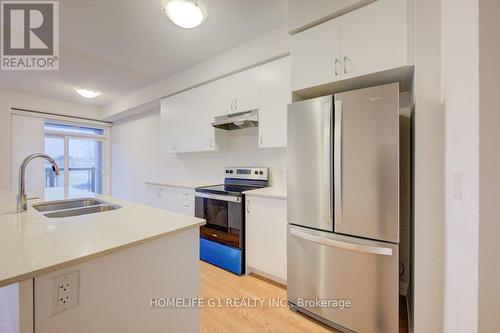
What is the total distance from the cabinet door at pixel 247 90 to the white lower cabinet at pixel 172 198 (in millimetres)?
1318

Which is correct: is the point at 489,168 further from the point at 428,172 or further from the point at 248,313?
the point at 248,313

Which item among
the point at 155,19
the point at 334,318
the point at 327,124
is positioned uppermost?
the point at 155,19

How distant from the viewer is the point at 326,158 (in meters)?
1.56

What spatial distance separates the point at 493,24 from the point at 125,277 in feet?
5.44

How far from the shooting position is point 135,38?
236 centimetres

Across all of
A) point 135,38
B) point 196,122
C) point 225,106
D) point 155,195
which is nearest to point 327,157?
point 225,106

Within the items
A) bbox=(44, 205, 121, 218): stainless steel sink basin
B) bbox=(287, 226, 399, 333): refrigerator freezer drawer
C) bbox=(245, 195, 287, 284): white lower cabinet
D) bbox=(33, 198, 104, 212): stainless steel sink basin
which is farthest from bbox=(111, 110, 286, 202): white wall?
bbox=(44, 205, 121, 218): stainless steel sink basin

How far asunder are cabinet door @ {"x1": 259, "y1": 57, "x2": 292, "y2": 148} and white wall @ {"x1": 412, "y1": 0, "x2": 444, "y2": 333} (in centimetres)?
110

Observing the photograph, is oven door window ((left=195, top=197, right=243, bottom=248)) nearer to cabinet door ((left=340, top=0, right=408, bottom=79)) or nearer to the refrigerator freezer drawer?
the refrigerator freezer drawer

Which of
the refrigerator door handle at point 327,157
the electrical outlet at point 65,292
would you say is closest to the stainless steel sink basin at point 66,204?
the electrical outlet at point 65,292

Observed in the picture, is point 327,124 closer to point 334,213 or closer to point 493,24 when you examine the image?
point 334,213

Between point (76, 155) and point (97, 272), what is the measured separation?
560 cm

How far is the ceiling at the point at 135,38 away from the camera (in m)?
1.92

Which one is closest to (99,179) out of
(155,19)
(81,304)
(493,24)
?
(155,19)
